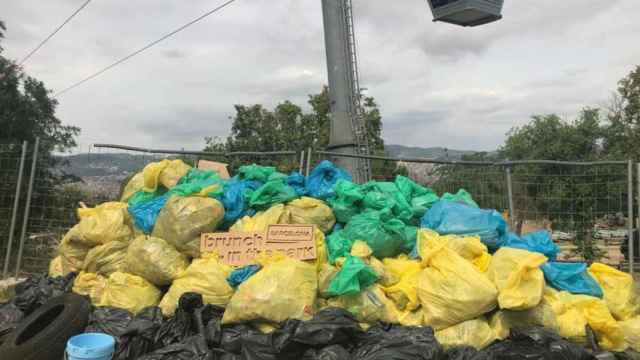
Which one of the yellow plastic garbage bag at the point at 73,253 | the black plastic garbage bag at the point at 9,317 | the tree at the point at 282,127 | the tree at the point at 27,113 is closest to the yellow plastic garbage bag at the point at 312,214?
the yellow plastic garbage bag at the point at 73,253

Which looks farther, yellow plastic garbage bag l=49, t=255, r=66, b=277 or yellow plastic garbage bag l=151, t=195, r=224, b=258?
yellow plastic garbage bag l=49, t=255, r=66, b=277

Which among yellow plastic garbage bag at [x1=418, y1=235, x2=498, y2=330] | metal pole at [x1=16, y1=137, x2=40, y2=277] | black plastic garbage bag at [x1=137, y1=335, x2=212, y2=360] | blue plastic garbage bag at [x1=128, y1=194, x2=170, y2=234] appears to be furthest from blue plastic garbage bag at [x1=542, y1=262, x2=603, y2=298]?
metal pole at [x1=16, y1=137, x2=40, y2=277]

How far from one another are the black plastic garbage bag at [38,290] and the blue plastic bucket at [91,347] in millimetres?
1195

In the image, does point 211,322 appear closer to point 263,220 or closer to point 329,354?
point 329,354

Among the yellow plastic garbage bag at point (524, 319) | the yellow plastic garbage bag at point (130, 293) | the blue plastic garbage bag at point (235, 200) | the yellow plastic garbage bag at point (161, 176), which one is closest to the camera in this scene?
the yellow plastic garbage bag at point (524, 319)

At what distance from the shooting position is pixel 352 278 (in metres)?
3.72

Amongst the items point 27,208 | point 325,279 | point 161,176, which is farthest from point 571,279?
point 27,208

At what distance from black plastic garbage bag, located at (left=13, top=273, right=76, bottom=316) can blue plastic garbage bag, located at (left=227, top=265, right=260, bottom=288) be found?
1.45 m

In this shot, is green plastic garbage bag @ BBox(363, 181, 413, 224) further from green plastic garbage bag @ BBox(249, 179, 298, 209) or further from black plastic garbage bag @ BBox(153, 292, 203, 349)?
black plastic garbage bag @ BBox(153, 292, 203, 349)

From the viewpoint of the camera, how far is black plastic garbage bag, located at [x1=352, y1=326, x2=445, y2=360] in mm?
3074

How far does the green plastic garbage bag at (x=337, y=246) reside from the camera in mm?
4215

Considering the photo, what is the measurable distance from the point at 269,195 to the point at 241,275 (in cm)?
96

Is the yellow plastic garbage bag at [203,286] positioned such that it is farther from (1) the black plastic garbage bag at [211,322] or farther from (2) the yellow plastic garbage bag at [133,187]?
(2) the yellow plastic garbage bag at [133,187]

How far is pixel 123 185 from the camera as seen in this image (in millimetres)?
6465
